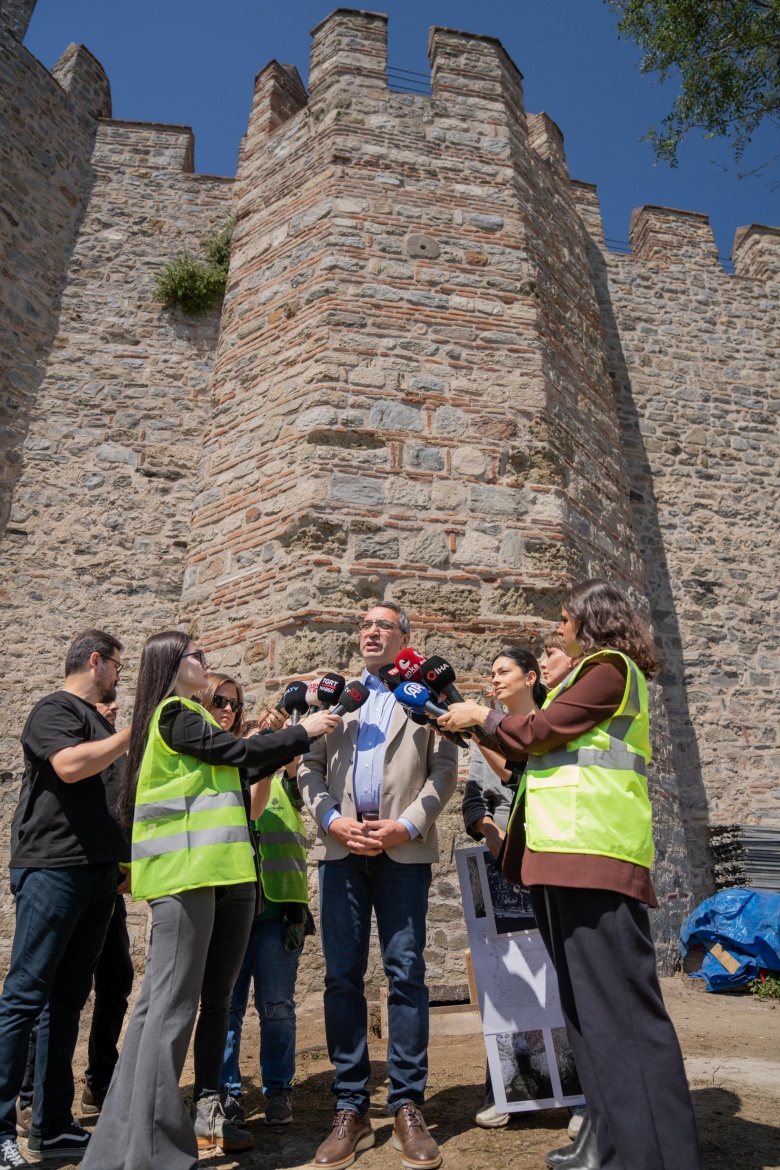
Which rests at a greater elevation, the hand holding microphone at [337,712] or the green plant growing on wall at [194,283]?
the green plant growing on wall at [194,283]

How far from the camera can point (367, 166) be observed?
7.07 m

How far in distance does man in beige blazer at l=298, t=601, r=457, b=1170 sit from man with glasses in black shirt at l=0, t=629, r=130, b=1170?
770mm

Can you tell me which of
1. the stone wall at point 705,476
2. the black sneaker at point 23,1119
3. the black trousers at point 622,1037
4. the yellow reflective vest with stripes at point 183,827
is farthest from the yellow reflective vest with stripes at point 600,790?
the stone wall at point 705,476

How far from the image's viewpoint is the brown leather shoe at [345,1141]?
2.59 m

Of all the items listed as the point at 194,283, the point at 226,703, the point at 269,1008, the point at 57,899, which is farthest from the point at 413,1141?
the point at 194,283

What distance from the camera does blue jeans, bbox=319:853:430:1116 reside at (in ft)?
9.09

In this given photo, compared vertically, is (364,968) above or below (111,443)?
below

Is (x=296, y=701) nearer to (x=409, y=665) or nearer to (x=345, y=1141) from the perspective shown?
(x=409, y=665)

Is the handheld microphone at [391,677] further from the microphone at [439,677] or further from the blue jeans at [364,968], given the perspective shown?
the blue jeans at [364,968]

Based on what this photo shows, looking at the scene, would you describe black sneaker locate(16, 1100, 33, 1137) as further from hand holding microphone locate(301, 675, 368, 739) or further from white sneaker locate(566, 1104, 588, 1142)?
white sneaker locate(566, 1104, 588, 1142)

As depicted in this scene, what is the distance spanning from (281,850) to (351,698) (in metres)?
0.89

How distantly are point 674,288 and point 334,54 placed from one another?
5.33m

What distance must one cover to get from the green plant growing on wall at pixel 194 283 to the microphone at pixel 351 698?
6.45m

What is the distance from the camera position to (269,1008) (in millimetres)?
3342
